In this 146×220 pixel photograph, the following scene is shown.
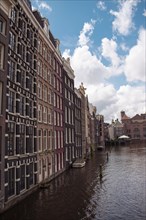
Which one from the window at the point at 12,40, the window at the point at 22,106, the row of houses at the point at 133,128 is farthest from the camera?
the row of houses at the point at 133,128

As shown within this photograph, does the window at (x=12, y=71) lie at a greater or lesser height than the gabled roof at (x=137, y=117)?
lesser

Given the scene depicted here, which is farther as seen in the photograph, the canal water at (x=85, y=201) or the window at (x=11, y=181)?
the window at (x=11, y=181)

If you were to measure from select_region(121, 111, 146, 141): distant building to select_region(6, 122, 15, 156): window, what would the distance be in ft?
569

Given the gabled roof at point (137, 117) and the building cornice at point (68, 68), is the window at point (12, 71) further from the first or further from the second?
the gabled roof at point (137, 117)

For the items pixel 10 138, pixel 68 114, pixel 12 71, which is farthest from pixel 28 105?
pixel 68 114

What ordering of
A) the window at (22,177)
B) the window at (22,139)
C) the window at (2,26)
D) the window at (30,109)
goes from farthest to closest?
1. the window at (30,109)
2. the window at (22,139)
3. the window at (22,177)
4. the window at (2,26)

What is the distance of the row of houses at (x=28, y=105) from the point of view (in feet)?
72.6

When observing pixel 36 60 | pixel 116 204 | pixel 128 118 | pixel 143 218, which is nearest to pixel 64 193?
pixel 116 204

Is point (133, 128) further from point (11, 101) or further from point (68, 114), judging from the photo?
point (11, 101)

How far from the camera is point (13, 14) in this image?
2559 cm

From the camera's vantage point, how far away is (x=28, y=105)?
92.3 feet

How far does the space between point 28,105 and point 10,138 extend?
240 inches

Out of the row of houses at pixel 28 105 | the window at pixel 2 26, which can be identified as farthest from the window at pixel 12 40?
the window at pixel 2 26

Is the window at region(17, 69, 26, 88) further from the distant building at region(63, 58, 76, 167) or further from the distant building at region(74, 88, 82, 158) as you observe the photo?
the distant building at region(74, 88, 82, 158)
